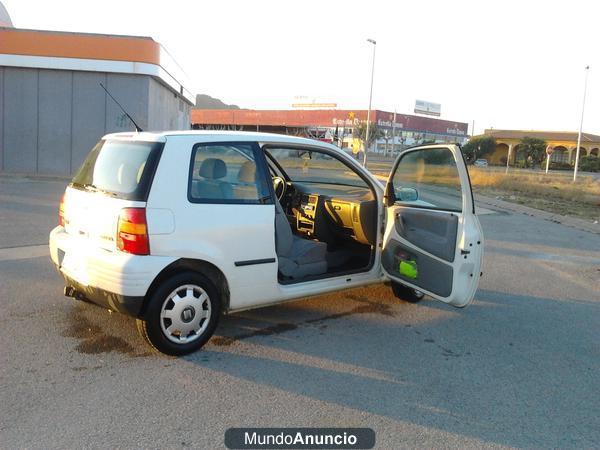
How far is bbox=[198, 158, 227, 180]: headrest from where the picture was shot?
4.24 meters

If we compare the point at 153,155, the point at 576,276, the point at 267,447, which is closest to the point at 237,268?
the point at 153,155

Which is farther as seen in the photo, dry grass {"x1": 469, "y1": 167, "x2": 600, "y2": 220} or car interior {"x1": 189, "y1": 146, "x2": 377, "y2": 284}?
dry grass {"x1": 469, "y1": 167, "x2": 600, "y2": 220}

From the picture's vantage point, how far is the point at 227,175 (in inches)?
173

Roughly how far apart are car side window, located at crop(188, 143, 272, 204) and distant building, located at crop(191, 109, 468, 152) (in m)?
54.9

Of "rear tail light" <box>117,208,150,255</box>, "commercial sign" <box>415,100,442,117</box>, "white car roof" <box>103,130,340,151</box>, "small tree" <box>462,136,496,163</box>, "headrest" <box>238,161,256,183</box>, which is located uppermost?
"commercial sign" <box>415,100,442,117</box>

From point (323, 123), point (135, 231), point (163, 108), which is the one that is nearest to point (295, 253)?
point (135, 231)

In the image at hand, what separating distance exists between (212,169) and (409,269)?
2.06 m

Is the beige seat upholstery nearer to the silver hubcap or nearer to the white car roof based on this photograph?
the white car roof

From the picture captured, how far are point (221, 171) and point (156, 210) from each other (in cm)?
71

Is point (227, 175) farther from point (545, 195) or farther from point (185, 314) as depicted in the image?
point (545, 195)

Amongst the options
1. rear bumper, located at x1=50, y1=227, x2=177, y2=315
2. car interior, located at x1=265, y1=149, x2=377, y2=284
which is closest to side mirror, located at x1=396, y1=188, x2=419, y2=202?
car interior, located at x1=265, y1=149, x2=377, y2=284

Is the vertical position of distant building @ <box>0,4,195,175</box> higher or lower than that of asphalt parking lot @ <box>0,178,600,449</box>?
higher

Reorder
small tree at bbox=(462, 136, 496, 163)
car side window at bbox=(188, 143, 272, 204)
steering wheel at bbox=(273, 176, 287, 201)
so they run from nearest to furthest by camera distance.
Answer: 1. car side window at bbox=(188, 143, 272, 204)
2. steering wheel at bbox=(273, 176, 287, 201)
3. small tree at bbox=(462, 136, 496, 163)

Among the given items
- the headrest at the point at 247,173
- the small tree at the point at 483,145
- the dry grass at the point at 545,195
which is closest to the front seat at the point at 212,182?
the headrest at the point at 247,173
